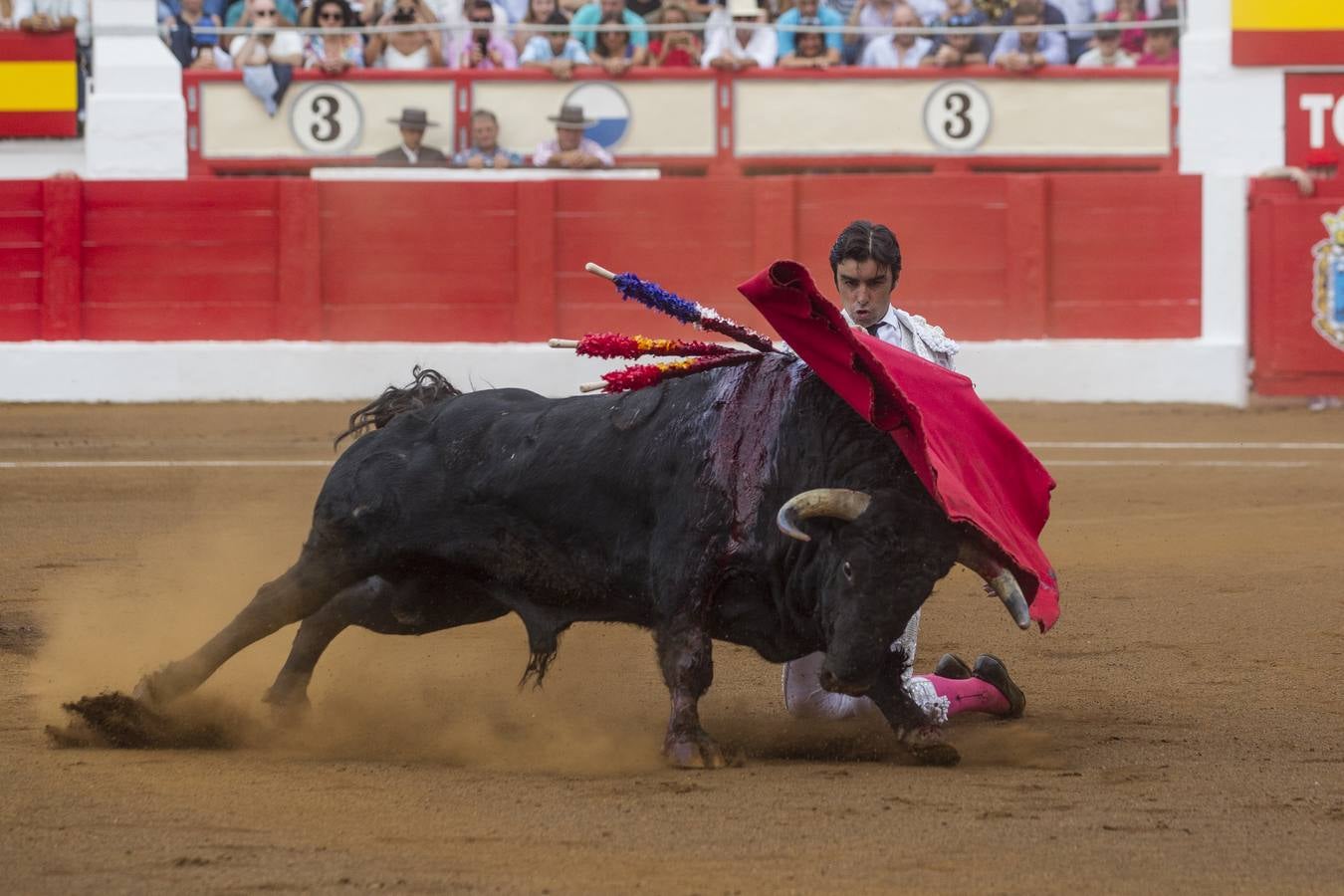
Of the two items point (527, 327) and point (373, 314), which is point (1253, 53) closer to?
point (527, 327)

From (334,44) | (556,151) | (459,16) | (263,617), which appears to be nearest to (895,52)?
(556,151)

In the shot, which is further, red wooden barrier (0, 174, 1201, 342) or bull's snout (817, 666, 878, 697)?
red wooden barrier (0, 174, 1201, 342)

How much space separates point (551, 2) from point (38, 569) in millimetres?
6737

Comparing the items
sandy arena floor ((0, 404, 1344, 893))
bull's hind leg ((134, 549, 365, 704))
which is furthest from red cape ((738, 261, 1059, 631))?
bull's hind leg ((134, 549, 365, 704))

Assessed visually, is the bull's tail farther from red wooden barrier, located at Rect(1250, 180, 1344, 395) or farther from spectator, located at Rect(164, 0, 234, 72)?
spectator, located at Rect(164, 0, 234, 72)

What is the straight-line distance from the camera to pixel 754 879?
2652mm

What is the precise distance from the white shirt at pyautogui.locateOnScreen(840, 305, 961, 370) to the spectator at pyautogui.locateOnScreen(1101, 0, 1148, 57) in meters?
8.39

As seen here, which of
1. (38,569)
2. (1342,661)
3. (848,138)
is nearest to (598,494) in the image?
(1342,661)

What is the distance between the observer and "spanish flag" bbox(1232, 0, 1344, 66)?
11.1m

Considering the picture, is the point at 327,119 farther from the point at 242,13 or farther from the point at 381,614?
the point at 381,614

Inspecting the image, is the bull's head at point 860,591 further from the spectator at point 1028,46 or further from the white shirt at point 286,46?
the white shirt at point 286,46

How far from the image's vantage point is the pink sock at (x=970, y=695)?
3805 mm

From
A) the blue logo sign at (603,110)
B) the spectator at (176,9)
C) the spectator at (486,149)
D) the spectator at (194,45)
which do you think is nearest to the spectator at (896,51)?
the blue logo sign at (603,110)

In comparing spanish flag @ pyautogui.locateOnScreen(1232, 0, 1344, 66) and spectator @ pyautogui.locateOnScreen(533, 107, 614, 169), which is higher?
spanish flag @ pyautogui.locateOnScreen(1232, 0, 1344, 66)
